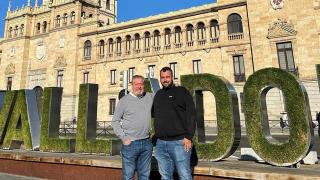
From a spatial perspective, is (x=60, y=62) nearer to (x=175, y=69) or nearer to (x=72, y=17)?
(x=72, y=17)

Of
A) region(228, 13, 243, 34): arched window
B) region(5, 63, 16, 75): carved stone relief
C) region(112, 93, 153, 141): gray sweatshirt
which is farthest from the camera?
region(5, 63, 16, 75): carved stone relief

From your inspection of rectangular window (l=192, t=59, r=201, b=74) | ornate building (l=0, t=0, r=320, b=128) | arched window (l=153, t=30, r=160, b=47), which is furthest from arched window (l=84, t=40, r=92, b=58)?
rectangular window (l=192, t=59, r=201, b=74)

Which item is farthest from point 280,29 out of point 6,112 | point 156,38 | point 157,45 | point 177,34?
point 6,112

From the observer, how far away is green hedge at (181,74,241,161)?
593 centimetres

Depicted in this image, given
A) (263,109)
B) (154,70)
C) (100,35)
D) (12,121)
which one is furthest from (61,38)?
(263,109)

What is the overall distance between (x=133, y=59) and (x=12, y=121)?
23.2 meters

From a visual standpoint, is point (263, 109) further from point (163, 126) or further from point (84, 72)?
point (84, 72)

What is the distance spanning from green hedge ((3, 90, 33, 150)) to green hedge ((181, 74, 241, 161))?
19.2 ft

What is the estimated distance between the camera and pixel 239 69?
25719mm

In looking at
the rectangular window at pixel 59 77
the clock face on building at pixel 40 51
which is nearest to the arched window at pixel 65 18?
the clock face on building at pixel 40 51

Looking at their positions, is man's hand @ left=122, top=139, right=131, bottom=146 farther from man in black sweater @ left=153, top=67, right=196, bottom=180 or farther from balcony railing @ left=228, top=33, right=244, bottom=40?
balcony railing @ left=228, top=33, right=244, bottom=40

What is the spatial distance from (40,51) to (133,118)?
38.6 m

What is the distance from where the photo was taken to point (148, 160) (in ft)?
14.6

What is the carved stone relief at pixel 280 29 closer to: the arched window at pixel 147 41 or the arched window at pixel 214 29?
the arched window at pixel 214 29
